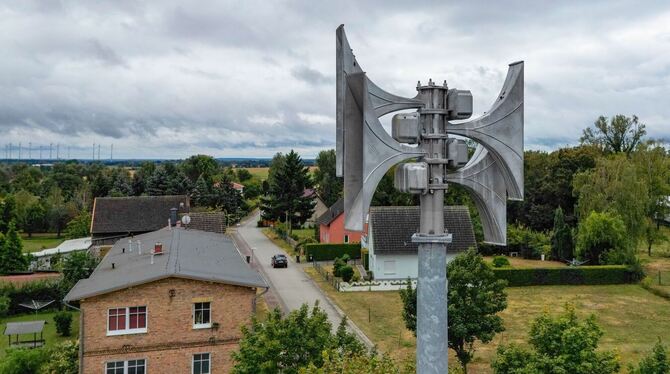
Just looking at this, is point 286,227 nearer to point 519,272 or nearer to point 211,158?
point 519,272

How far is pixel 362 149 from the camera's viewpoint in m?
6.06

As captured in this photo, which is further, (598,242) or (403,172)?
(598,242)

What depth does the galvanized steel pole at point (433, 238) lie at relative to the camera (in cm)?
598

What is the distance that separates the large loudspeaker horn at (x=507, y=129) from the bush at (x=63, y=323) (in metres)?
28.6

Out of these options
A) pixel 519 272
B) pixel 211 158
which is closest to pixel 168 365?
pixel 519 272

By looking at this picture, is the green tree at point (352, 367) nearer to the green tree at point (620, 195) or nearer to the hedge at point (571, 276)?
the hedge at point (571, 276)

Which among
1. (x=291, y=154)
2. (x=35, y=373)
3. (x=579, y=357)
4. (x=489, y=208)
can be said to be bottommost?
(x=35, y=373)

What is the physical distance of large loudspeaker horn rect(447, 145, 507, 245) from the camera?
6.64 m

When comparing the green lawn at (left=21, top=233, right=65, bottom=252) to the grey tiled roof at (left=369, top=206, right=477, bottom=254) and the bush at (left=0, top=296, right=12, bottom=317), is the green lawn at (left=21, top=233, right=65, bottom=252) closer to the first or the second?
the bush at (left=0, top=296, right=12, bottom=317)

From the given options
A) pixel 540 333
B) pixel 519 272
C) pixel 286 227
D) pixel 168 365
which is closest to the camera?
pixel 540 333

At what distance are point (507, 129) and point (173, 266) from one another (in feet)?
59.3

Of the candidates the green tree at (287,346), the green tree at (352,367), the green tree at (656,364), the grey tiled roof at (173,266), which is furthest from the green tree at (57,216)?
the green tree at (656,364)

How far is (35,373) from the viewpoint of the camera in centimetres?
2191

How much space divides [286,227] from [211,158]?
217ft
